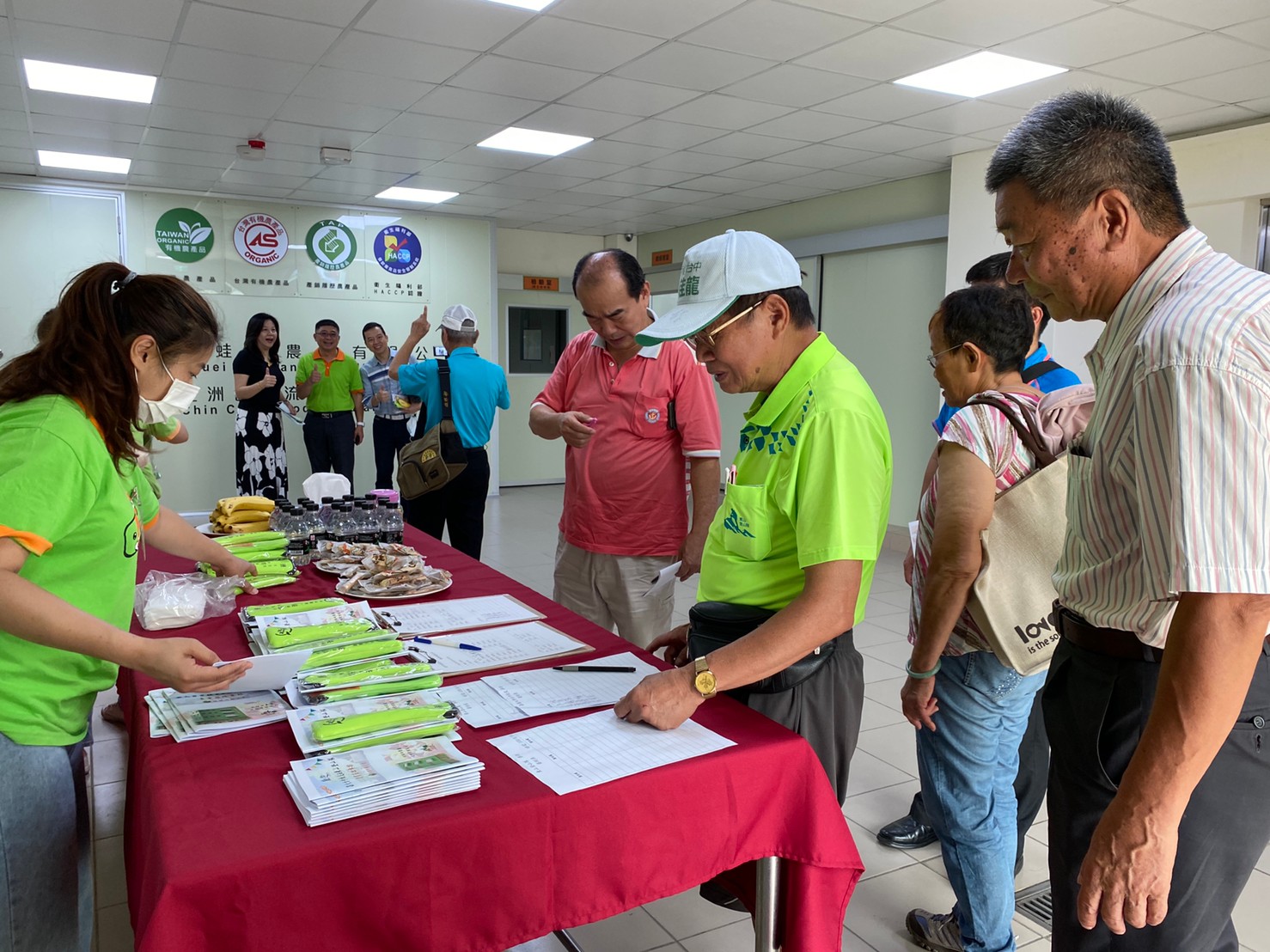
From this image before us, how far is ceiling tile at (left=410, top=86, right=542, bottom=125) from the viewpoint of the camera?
198 inches

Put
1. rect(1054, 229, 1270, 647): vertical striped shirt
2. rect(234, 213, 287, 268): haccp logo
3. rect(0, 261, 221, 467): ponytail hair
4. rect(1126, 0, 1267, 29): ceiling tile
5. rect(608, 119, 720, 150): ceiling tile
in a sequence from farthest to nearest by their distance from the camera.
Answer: rect(234, 213, 287, 268): haccp logo < rect(608, 119, 720, 150): ceiling tile < rect(1126, 0, 1267, 29): ceiling tile < rect(0, 261, 221, 467): ponytail hair < rect(1054, 229, 1270, 647): vertical striped shirt

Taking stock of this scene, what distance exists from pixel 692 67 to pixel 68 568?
411 cm

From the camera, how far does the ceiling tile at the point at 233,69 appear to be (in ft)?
14.5

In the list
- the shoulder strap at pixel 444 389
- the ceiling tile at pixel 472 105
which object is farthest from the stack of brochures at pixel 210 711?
the ceiling tile at pixel 472 105

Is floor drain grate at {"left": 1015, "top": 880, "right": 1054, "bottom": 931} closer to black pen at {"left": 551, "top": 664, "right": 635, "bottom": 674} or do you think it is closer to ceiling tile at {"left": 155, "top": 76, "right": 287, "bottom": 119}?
black pen at {"left": 551, "top": 664, "right": 635, "bottom": 674}

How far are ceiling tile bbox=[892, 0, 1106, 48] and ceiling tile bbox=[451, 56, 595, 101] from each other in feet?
5.73

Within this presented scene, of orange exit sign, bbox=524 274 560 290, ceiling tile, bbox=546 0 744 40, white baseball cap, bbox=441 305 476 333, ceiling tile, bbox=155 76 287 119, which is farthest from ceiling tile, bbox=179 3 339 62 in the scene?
orange exit sign, bbox=524 274 560 290

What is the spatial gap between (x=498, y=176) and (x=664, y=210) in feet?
7.05

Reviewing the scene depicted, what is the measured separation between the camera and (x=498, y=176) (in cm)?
726

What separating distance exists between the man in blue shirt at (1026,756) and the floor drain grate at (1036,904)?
0.07m

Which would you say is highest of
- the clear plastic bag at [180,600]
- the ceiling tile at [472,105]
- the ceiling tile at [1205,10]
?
the ceiling tile at [472,105]

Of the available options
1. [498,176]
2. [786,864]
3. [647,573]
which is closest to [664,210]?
[498,176]

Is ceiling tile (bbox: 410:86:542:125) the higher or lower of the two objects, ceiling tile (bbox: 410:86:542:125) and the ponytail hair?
the higher

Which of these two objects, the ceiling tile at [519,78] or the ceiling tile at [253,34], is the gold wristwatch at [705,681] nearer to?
the ceiling tile at [253,34]
